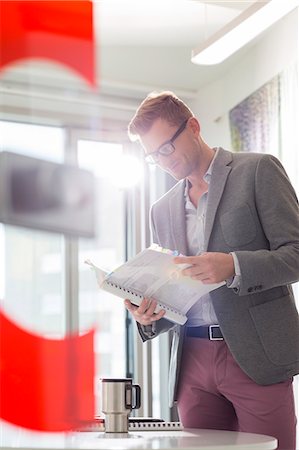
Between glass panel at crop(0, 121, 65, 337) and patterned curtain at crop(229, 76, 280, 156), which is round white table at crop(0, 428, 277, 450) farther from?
patterned curtain at crop(229, 76, 280, 156)

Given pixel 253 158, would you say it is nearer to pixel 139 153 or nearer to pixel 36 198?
pixel 36 198

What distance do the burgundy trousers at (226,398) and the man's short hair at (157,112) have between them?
562 millimetres

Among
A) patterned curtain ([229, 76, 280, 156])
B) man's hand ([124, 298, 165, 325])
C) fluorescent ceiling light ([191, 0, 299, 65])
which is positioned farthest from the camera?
patterned curtain ([229, 76, 280, 156])

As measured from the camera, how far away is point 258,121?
380 centimetres

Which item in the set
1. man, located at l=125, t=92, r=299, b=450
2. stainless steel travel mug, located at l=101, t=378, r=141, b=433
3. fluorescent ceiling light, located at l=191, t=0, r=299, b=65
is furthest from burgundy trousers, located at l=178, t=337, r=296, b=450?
fluorescent ceiling light, located at l=191, t=0, r=299, b=65

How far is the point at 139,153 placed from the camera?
4.36 m

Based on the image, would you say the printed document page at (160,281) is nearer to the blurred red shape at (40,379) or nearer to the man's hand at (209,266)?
the man's hand at (209,266)

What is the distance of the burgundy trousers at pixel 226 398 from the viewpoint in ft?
5.42

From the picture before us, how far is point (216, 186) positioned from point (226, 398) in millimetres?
530

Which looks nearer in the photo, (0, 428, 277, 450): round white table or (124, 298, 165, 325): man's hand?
(0, 428, 277, 450): round white table

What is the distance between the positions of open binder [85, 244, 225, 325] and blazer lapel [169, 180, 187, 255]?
0.16 m

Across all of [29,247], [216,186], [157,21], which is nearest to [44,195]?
[29,247]

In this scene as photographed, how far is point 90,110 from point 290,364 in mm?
1170

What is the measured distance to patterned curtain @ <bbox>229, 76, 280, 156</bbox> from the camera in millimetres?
3643
